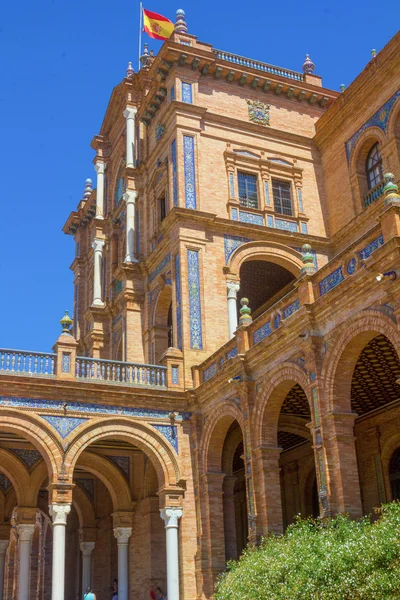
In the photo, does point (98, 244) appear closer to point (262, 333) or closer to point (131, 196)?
point (131, 196)

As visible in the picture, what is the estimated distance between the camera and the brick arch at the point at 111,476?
2230 centimetres

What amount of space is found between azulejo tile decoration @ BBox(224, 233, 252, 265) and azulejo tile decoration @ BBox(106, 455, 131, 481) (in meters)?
6.67

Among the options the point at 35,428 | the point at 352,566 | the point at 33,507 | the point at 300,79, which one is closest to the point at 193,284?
the point at 35,428

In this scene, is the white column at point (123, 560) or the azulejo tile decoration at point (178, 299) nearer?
the white column at point (123, 560)

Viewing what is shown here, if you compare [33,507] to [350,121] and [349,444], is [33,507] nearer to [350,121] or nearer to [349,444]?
[349,444]

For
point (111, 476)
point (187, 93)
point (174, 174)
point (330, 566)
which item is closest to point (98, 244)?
point (174, 174)

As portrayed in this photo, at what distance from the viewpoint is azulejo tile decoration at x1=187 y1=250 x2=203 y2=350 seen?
21.5m

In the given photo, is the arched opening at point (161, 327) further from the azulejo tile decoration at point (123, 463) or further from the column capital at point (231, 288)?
the azulejo tile decoration at point (123, 463)

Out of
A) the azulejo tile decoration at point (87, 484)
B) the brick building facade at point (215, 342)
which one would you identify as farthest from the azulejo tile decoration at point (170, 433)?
the azulejo tile decoration at point (87, 484)

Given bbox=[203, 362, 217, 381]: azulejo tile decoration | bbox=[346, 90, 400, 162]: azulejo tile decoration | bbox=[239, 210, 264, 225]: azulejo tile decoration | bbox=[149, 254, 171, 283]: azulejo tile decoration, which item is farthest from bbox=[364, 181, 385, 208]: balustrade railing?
bbox=[203, 362, 217, 381]: azulejo tile decoration

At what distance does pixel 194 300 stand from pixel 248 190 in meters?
5.05

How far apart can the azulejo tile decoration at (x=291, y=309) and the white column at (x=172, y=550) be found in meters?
6.23

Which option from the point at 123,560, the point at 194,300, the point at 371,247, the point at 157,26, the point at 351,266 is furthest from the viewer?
the point at 157,26

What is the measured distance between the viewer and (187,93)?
2502 centimetres
